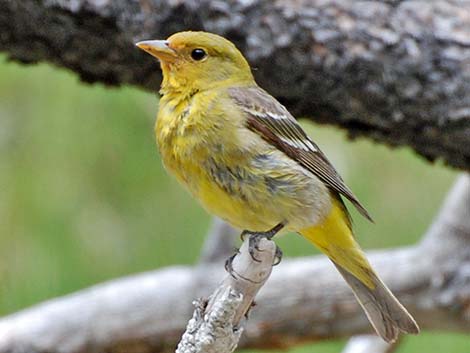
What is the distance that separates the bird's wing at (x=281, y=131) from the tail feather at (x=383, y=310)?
0.33 m

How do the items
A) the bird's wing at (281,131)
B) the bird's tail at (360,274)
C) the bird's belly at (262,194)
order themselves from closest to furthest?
the bird's belly at (262,194) < the bird's wing at (281,131) < the bird's tail at (360,274)

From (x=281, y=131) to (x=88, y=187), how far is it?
5.50 feet

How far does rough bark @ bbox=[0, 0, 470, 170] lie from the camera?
432 cm

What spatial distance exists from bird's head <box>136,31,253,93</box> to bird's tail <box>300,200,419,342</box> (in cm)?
56

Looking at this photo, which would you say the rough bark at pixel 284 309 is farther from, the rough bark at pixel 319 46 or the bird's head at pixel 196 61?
the bird's head at pixel 196 61

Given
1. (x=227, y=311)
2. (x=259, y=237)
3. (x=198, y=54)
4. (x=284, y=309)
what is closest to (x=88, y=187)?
(x=284, y=309)

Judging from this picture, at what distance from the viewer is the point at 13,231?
17.4 feet

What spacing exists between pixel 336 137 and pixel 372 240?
1.78 ft

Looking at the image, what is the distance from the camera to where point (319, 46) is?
4375 millimetres

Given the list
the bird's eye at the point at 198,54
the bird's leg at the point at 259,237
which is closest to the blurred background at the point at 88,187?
the bird's eye at the point at 198,54

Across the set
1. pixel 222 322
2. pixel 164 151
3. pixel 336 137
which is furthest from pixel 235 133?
pixel 336 137

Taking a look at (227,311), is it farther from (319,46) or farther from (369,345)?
(369,345)

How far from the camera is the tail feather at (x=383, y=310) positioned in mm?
4004

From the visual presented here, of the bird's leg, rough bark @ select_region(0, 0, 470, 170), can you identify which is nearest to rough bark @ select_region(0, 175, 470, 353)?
rough bark @ select_region(0, 0, 470, 170)
